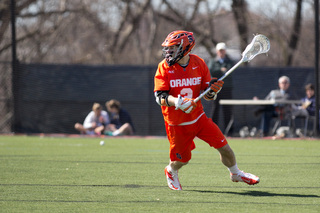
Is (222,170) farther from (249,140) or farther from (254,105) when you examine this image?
(254,105)

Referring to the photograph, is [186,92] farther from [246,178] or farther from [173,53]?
[246,178]

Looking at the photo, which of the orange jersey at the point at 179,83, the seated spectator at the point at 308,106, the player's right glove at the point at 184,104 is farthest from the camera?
the seated spectator at the point at 308,106

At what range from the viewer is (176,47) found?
605 centimetres

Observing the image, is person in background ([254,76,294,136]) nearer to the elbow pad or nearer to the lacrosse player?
the lacrosse player

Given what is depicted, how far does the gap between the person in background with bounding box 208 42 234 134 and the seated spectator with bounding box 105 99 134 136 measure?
238 cm

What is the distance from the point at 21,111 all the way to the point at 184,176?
9.13 metres

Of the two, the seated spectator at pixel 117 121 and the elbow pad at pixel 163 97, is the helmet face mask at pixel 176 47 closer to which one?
the elbow pad at pixel 163 97

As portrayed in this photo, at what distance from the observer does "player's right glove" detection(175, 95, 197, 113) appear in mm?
5781

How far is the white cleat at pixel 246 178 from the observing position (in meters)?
6.22

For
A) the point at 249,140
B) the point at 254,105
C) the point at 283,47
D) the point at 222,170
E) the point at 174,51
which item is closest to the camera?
the point at 174,51

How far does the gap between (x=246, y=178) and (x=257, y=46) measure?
5.33 feet

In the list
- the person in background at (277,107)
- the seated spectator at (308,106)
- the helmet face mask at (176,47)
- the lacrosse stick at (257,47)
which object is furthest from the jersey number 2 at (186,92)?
the seated spectator at (308,106)

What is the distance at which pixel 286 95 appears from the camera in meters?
13.7

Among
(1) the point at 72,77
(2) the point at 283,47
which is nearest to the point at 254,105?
(2) the point at 283,47
